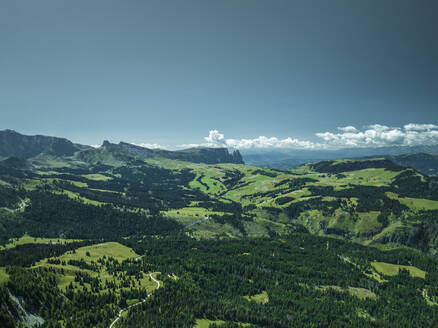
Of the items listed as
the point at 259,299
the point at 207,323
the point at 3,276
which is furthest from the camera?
the point at 259,299

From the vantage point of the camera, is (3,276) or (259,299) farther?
(259,299)

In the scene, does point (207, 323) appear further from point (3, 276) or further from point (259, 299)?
point (3, 276)

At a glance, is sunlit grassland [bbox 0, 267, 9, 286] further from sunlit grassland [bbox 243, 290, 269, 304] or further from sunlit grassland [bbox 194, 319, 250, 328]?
sunlit grassland [bbox 243, 290, 269, 304]

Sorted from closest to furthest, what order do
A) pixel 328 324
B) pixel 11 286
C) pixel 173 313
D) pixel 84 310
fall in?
1. pixel 11 286
2. pixel 84 310
3. pixel 173 313
4. pixel 328 324

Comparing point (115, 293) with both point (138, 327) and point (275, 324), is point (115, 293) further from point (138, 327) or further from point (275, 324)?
point (275, 324)

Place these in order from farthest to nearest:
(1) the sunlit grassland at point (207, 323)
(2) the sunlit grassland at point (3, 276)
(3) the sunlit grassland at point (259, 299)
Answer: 1. (3) the sunlit grassland at point (259, 299)
2. (1) the sunlit grassland at point (207, 323)
3. (2) the sunlit grassland at point (3, 276)

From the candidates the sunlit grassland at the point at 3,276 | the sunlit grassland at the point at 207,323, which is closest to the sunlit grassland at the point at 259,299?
the sunlit grassland at the point at 207,323

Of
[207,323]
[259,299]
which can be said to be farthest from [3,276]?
[259,299]

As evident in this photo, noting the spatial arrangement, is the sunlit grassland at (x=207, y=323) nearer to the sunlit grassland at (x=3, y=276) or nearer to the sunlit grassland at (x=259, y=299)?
the sunlit grassland at (x=259, y=299)

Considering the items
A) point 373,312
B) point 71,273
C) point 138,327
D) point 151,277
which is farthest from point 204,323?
point 373,312

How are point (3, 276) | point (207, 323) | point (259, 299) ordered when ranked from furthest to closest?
point (259, 299)
point (207, 323)
point (3, 276)

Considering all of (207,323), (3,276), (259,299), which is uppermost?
(3,276)
